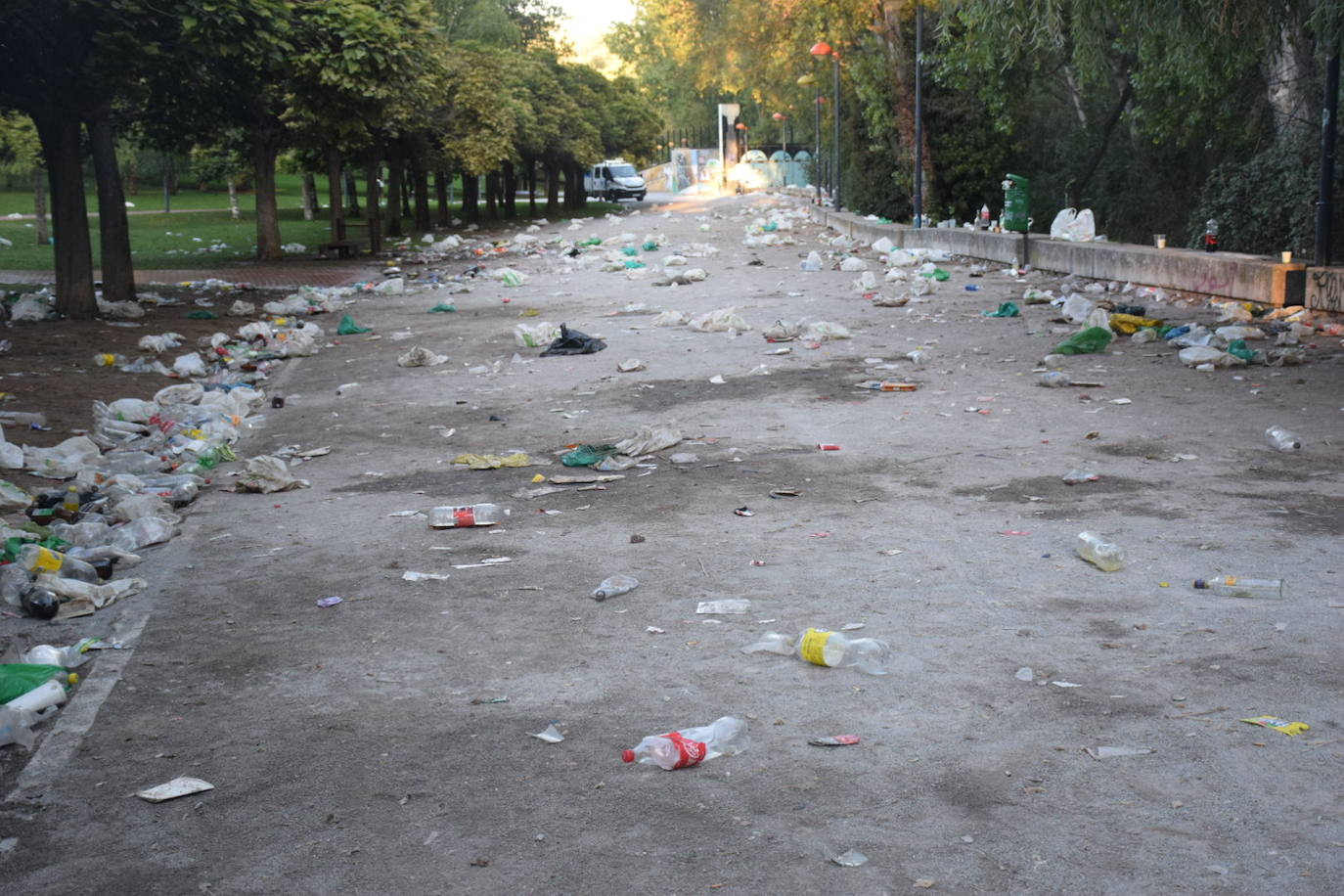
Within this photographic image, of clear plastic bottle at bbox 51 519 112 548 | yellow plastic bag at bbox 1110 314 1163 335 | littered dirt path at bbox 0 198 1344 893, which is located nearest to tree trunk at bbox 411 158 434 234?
yellow plastic bag at bbox 1110 314 1163 335

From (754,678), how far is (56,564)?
10.9ft

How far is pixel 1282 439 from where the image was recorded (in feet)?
24.6

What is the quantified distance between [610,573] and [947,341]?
780 centimetres

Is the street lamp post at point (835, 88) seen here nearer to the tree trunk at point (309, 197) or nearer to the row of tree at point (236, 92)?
the row of tree at point (236, 92)

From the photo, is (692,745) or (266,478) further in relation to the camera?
(266,478)

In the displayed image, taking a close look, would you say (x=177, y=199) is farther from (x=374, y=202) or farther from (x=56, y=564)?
(x=56, y=564)

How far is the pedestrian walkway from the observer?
22.5 m

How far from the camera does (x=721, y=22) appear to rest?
3894cm

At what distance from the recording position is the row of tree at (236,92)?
1501cm

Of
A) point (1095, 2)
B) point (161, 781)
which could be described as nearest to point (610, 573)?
point (161, 781)

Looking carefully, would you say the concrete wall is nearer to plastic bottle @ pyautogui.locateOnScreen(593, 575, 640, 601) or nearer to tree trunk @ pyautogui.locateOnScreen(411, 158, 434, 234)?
plastic bottle @ pyautogui.locateOnScreen(593, 575, 640, 601)

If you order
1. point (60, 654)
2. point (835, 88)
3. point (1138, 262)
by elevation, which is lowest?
point (60, 654)

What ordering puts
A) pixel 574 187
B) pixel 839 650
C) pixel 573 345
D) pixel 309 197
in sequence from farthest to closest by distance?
1. pixel 574 187
2. pixel 309 197
3. pixel 573 345
4. pixel 839 650

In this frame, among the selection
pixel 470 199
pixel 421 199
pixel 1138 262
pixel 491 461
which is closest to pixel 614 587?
pixel 491 461
